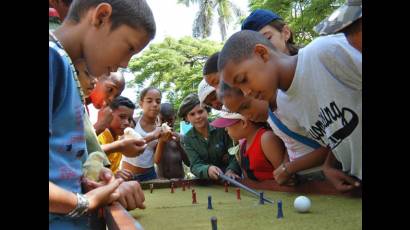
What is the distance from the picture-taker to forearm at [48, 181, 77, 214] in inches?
50.0

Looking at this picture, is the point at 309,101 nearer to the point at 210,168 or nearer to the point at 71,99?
the point at 71,99

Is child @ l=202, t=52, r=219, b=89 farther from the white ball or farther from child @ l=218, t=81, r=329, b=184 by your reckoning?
the white ball

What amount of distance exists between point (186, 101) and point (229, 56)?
286 centimetres

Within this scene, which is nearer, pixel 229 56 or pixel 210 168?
pixel 229 56

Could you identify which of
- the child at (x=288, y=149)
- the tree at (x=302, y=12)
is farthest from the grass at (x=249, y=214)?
the tree at (x=302, y=12)

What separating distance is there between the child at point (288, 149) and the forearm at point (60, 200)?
194 cm

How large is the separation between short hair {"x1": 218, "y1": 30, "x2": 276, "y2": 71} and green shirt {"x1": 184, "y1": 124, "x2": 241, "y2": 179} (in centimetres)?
232

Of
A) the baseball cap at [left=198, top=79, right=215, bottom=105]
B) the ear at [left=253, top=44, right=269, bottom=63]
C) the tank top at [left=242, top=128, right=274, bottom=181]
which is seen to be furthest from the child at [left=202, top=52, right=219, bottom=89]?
the ear at [left=253, top=44, right=269, bottom=63]

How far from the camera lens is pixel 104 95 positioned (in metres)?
4.25

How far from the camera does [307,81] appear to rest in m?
2.56

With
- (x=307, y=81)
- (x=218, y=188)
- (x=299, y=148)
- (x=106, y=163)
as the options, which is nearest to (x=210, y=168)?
(x=218, y=188)

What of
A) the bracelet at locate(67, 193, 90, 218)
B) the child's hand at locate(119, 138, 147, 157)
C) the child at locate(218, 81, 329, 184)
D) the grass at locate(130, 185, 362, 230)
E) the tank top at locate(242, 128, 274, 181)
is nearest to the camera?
the bracelet at locate(67, 193, 90, 218)

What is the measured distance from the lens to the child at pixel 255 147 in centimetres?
379
